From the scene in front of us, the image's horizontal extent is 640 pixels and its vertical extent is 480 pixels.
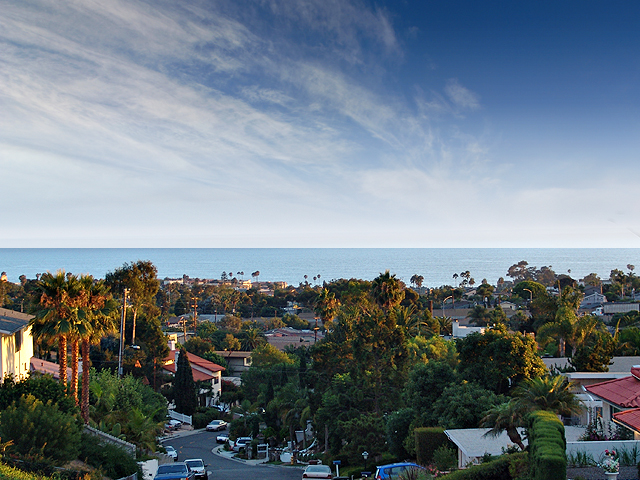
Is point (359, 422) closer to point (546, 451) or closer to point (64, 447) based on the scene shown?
point (64, 447)

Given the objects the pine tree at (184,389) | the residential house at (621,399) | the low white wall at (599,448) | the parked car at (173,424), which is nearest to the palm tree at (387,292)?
the pine tree at (184,389)

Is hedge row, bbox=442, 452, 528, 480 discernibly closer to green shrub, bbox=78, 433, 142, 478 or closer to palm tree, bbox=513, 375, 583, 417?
palm tree, bbox=513, 375, 583, 417

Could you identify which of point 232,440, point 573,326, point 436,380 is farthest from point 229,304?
point 436,380

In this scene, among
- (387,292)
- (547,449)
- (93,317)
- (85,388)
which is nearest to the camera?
(547,449)

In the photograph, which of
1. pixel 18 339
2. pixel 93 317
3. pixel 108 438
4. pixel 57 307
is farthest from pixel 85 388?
pixel 18 339

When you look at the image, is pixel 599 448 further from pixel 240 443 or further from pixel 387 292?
pixel 240 443

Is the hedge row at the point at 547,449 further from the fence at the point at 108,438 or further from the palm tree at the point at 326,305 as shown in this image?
the palm tree at the point at 326,305
